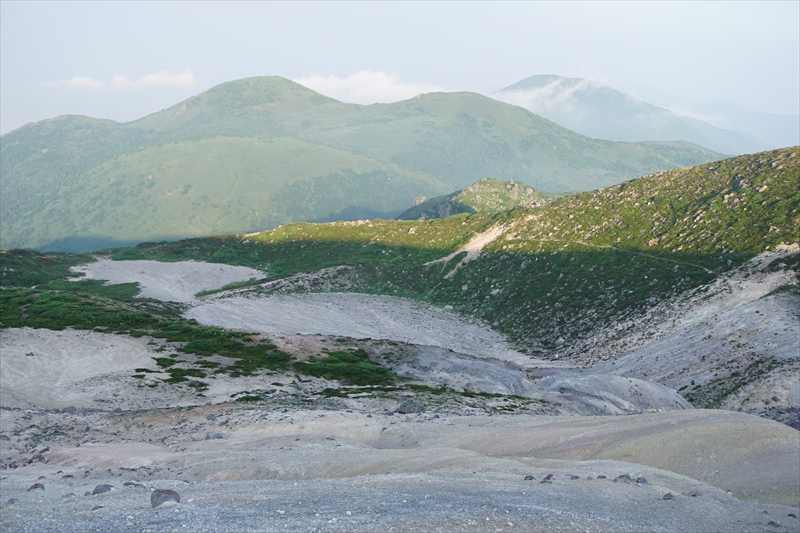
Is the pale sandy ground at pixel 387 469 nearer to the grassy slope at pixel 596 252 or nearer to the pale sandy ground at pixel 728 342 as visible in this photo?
the pale sandy ground at pixel 728 342

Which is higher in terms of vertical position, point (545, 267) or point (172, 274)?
point (545, 267)

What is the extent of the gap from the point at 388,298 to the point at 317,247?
38.3m

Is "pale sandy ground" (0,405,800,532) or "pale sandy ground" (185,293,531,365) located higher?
"pale sandy ground" (0,405,800,532)

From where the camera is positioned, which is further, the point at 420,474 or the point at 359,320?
the point at 359,320

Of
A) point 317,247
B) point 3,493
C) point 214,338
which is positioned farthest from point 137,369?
point 317,247

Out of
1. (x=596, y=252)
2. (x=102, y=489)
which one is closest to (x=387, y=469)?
(x=102, y=489)

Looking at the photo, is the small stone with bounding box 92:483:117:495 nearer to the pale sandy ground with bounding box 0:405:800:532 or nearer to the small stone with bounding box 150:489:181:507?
the pale sandy ground with bounding box 0:405:800:532

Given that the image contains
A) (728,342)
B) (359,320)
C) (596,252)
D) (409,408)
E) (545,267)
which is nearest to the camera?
(409,408)

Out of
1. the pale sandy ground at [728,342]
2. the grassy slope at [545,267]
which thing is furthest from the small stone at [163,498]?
the pale sandy ground at [728,342]

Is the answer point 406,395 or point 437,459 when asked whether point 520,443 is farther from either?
point 406,395

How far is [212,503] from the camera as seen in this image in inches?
611

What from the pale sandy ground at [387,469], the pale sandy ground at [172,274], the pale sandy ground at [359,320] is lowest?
the pale sandy ground at [359,320]

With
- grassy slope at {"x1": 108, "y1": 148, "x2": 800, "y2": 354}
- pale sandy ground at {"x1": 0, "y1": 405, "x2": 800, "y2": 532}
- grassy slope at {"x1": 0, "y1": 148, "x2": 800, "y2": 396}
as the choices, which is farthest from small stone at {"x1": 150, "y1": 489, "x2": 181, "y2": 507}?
grassy slope at {"x1": 108, "y1": 148, "x2": 800, "y2": 354}

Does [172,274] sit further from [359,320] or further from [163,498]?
[163,498]
